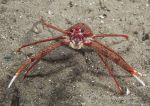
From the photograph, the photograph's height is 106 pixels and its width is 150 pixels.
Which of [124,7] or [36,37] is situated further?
[124,7]

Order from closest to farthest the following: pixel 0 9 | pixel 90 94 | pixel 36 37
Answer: pixel 90 94 < pixel 36 37 < pixel 0 9

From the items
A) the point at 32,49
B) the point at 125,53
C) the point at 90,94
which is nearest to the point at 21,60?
the point at 32,49

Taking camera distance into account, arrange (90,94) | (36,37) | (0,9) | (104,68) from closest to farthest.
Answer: (90,94), (104,68), (36,37), (0,9)

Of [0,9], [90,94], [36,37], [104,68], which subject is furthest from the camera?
[0,9]

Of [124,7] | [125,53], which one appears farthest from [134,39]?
[124,7]

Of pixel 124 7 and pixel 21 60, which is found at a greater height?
pixel 124 7

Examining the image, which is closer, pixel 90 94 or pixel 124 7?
pixel 90 94

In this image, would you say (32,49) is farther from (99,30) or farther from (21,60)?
(99,30)

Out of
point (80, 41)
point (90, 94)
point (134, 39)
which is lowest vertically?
point (90, 94)

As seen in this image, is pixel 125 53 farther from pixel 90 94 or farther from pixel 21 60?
pixel 21 60
